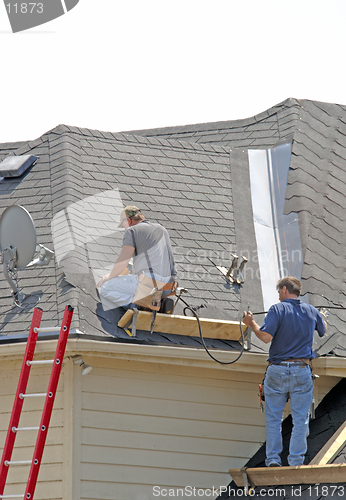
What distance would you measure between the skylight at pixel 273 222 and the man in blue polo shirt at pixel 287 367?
1.59 metres

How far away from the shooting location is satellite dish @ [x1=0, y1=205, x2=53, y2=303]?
731cm

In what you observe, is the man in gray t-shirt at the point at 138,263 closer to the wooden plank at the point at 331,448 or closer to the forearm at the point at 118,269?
the forearm at the point at 118,269

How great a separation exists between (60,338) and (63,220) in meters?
2.36

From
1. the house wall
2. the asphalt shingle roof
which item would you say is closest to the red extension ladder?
the house wall

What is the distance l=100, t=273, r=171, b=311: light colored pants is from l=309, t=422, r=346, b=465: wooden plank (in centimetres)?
231

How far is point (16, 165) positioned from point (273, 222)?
3.77 m

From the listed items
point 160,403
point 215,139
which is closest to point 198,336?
point 160,403

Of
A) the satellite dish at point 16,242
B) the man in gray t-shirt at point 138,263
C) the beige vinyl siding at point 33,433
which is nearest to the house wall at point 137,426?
the beige vinyl siding at point 33,433

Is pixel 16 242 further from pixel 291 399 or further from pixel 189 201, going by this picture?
pixel 291 399

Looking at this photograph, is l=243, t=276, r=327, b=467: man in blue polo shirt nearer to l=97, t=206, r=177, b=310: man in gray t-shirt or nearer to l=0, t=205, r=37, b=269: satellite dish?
l=97, t=206, r=177, b=310: man in gray t-shirt

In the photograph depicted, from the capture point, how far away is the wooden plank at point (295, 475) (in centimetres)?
609

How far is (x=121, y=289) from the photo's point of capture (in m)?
7.15

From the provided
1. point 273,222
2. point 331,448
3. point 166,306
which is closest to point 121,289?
point 166,306

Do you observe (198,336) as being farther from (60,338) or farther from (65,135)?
(65,135)
